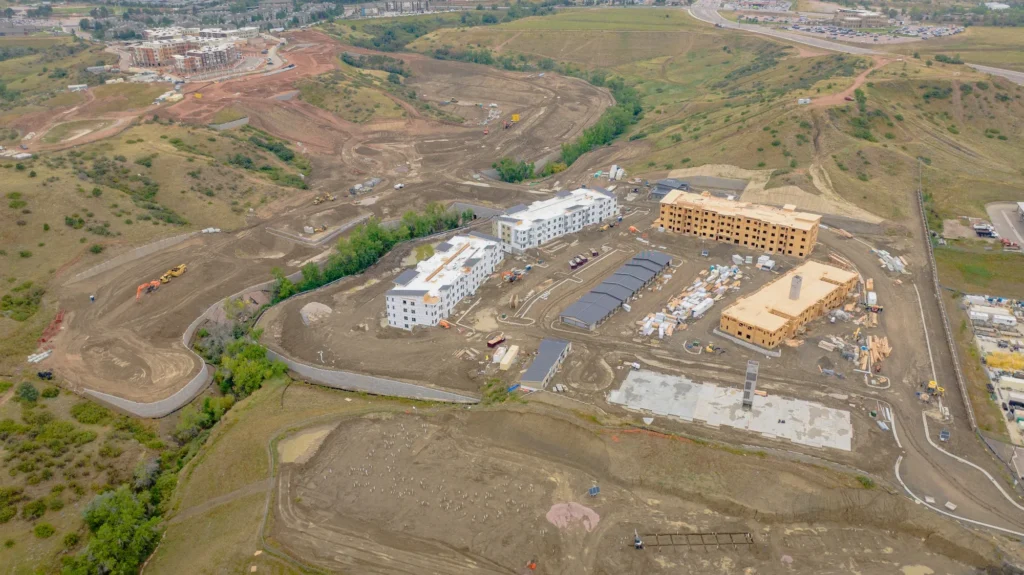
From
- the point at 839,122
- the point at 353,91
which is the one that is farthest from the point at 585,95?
the point at 839,122

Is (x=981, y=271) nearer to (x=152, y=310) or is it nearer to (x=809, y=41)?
(x=152, y=310)

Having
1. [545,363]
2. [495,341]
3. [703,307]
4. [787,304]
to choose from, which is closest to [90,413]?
[495,341]

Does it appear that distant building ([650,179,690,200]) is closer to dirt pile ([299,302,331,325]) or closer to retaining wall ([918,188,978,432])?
retaining wall ([918,188,978,432])

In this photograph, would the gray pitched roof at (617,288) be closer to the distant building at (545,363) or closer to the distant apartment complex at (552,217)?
the distant building at (545,363)


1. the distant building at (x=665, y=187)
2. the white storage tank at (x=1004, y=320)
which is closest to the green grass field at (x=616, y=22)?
the distant building at (x=665, y=187)

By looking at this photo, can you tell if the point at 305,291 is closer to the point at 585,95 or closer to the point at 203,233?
the point at 203,233

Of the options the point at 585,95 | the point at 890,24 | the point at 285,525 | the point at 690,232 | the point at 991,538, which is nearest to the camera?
the point at 991,538
